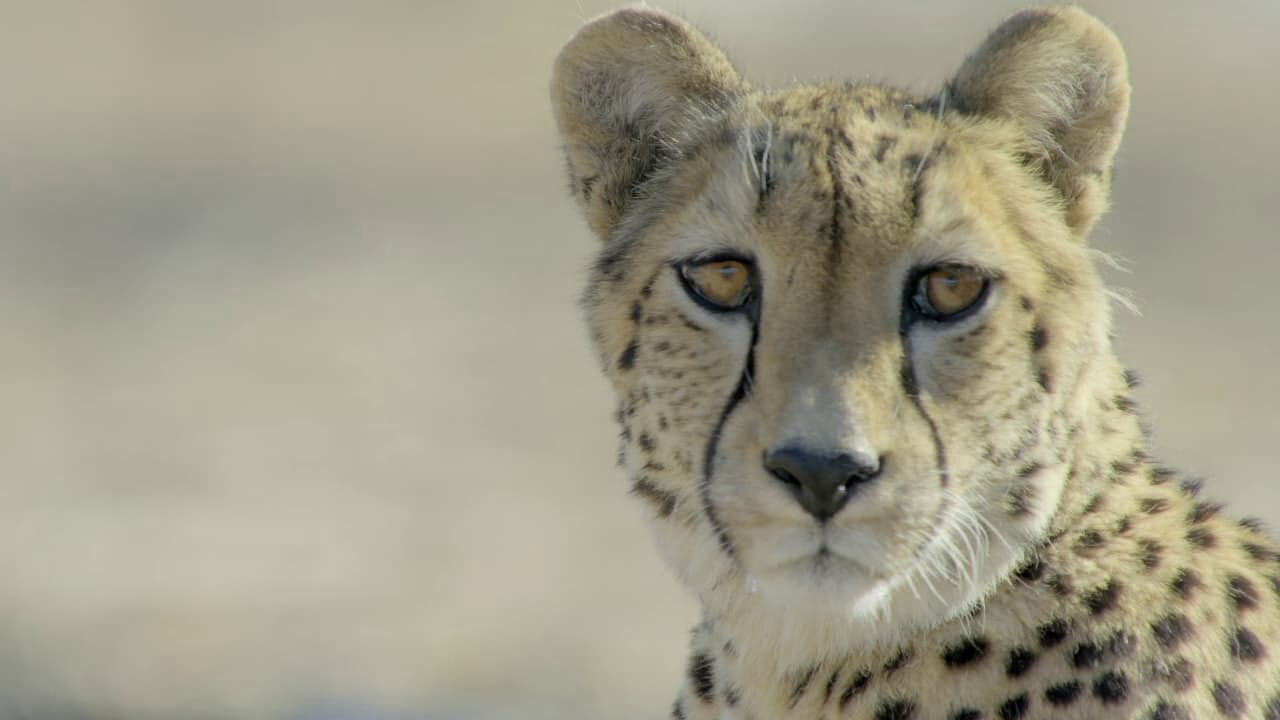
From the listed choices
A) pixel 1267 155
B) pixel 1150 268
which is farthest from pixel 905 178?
pixel 1267 155

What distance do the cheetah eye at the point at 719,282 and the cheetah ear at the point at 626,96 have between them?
0.40 metres

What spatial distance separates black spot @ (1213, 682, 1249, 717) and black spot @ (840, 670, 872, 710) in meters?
0.52

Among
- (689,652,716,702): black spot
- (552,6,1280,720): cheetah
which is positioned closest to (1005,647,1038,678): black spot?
(552,6,1280,720): cheetah

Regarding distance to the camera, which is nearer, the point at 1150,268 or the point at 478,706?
the point at 478,706

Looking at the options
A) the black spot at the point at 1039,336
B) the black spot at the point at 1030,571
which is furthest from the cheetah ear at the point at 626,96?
the black spot at the point at 1030,571

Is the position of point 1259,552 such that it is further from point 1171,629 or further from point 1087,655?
point 1087,655

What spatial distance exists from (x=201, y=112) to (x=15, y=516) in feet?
29.5

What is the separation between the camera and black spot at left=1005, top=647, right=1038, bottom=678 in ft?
9.67

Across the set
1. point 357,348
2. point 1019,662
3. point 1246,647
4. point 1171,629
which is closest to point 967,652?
point 1019,662

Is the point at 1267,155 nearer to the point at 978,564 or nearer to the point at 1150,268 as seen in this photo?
the point at 1150,268

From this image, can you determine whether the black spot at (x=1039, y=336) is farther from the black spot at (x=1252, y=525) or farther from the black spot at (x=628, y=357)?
the black spot at (x=628, y=357)

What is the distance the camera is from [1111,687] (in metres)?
2.88

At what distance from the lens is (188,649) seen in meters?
6.99

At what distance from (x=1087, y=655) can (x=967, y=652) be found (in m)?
0.18
